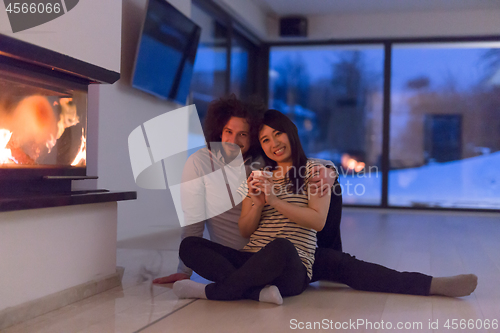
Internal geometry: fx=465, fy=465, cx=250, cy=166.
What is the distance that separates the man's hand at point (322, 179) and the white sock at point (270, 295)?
416 mm

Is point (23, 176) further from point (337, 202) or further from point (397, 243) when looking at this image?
point (397, 243)

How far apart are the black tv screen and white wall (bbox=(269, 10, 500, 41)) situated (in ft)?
8.67

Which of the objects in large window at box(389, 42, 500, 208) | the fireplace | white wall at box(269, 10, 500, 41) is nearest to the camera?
the fireplace

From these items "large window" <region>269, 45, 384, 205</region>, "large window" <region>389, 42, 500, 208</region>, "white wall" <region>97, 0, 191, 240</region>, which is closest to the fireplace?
"white wall" <region>97, 0, 191, 240</region>

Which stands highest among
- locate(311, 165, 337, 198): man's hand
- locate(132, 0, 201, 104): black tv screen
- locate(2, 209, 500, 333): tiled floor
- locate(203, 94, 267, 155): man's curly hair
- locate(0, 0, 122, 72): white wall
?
locate(132, 0, 201, 104): black tv screen

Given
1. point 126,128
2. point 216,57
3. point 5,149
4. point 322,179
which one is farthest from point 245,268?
point 216,57

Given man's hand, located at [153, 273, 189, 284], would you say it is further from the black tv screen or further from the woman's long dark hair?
the black tv screen

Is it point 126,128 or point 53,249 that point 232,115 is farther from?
point 126,128

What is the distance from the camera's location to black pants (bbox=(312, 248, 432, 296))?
1.99 m

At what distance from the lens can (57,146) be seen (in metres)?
2.00

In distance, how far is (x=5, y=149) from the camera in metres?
1.75

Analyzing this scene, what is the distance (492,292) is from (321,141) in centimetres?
468

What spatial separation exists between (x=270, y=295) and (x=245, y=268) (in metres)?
0.15

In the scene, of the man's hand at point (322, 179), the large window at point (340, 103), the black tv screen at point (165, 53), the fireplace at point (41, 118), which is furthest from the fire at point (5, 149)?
the large window at point (340, 103)
